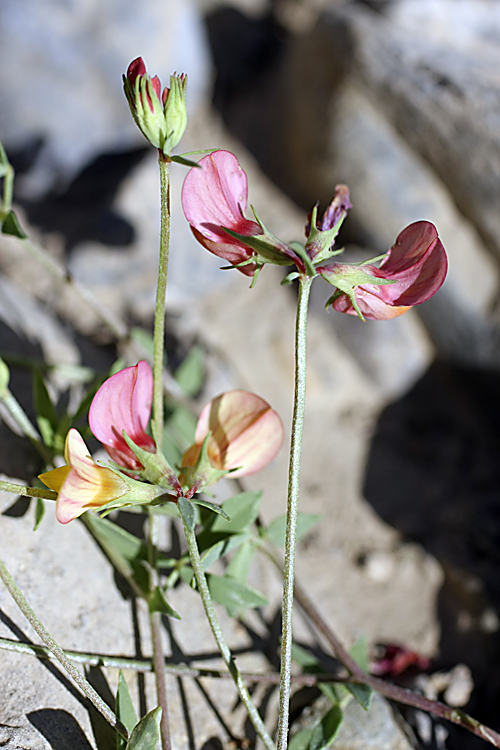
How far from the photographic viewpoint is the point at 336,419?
1.53 meters

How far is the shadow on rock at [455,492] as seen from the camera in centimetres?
114

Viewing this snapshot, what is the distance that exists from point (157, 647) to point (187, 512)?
27 centimetres

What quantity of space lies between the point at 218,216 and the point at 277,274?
1049mm

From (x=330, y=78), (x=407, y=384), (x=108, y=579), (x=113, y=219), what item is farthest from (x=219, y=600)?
(x=330, y=78)

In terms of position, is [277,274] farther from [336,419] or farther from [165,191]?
[165,191]

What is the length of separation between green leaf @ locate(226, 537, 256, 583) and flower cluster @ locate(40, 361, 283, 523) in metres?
0.15

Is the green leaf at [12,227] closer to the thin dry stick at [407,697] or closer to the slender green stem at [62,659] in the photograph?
the slender green stem at [62,659]

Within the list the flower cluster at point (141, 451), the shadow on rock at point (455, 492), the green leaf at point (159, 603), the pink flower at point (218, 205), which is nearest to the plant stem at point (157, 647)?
the green leaf at point (159, 603)

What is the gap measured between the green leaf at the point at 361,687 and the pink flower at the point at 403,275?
0.42 m

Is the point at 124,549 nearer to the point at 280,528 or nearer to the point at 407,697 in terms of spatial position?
the point at 280,528

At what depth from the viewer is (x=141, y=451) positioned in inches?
22.3

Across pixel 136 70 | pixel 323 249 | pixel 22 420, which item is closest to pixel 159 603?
pixel 22 420

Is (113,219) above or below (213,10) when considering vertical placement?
below

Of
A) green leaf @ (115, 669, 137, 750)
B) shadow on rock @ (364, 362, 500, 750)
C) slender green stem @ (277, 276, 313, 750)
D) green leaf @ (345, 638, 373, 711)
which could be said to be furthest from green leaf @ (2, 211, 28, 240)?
shadow on rock @ (364, 362, 500, 750)
